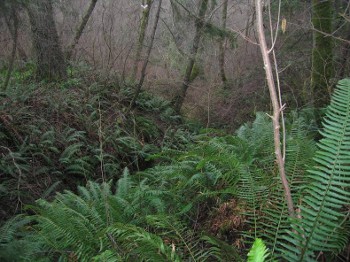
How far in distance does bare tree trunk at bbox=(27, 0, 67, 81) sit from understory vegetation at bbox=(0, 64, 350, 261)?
1330 millimetres

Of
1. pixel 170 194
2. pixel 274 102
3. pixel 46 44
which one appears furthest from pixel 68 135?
pixel 274 102

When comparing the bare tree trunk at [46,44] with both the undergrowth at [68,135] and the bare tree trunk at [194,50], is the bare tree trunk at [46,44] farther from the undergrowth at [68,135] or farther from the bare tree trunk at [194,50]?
the bare tree trunk at [194,50]

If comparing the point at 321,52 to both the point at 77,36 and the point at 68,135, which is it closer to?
the point at 68,135

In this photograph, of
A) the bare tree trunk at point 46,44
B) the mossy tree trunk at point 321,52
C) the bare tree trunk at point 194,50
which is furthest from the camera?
the bare tree trunk at point 194,50

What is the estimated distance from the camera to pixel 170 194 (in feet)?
11.1

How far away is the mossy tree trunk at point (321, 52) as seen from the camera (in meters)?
5.74

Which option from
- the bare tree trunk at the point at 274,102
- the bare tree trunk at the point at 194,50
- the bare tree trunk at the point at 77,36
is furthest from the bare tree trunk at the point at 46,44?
the bare tree trunk at the point at 274,102

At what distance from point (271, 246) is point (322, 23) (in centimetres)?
487

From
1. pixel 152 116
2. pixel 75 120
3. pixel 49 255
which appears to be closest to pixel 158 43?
pixel 152 116

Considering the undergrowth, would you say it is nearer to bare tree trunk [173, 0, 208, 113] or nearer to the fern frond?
bare tree trunk [173, 0, 208, 113]

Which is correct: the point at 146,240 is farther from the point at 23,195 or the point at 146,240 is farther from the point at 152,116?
the point at 152,116

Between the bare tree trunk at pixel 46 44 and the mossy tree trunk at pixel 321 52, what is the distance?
6497mm

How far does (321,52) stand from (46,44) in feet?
22.1

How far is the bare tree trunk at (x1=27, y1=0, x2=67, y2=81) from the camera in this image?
28.9 ft
